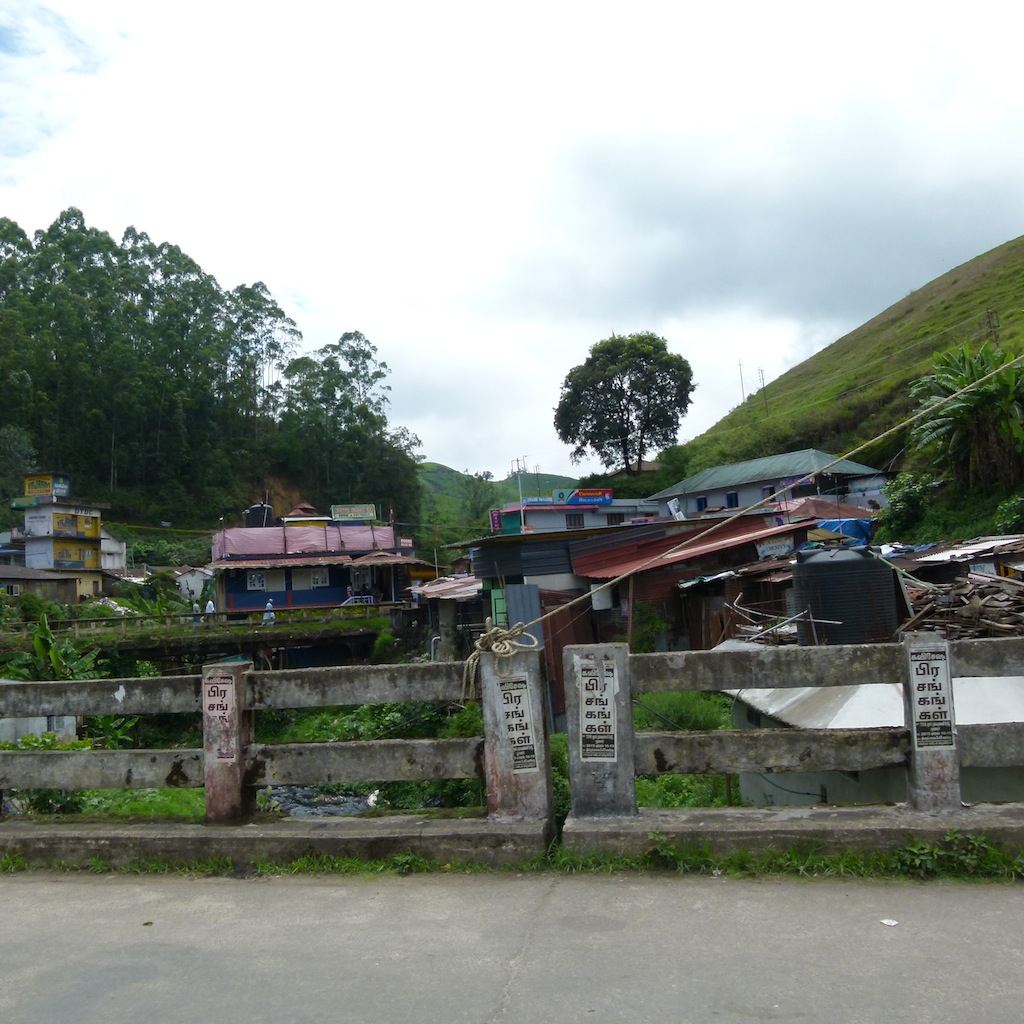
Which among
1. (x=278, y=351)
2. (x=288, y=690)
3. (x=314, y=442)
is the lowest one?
(x=288, y=690)

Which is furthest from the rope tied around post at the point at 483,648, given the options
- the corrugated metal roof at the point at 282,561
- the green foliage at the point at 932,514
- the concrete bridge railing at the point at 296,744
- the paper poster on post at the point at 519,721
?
the corrugated metal roof at the point at 282,561

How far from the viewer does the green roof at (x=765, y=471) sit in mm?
45906

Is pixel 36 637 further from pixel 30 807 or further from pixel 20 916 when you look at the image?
pixel 20 916

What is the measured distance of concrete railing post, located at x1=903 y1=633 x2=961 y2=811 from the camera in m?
4.89

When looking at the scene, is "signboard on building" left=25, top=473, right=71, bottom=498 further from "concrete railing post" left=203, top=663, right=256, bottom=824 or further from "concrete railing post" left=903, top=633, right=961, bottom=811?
"concrete railing post" left=903, top=633, right=961, bottom=811

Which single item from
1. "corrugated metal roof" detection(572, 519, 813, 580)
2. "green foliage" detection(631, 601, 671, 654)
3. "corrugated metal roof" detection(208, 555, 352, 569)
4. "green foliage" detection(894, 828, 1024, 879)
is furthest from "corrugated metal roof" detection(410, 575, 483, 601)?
"green foliage" detection(894, 828, 1024, 879)

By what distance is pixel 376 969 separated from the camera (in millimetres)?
3848

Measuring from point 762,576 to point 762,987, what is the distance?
15942 mm

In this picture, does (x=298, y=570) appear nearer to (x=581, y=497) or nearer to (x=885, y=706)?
(x=581, y=497)

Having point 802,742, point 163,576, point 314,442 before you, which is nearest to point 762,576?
point 802,742

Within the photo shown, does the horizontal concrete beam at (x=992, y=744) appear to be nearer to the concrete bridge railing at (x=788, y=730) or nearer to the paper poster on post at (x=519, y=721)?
the concrete bridge railing at (x=788, y=730)

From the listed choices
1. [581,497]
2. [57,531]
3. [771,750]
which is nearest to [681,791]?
[771,750]

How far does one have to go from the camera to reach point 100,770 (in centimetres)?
571

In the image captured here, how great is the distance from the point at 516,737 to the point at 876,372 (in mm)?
68307
